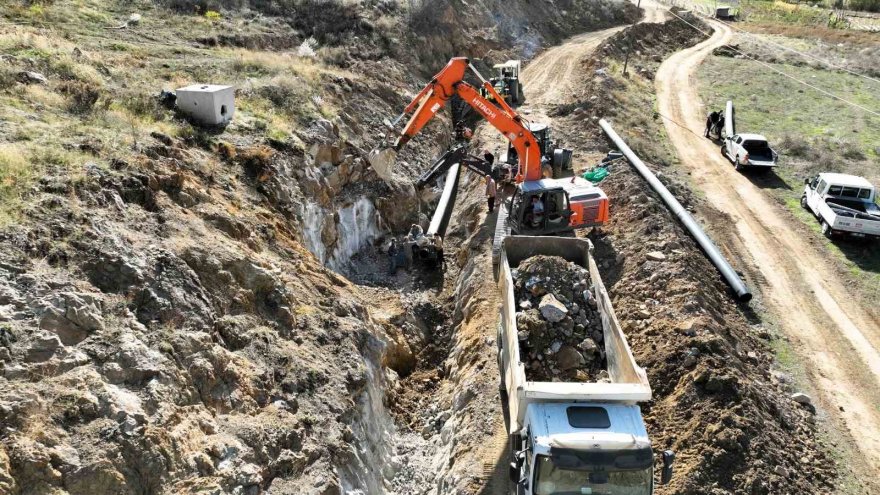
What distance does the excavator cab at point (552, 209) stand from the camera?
19.2 meters

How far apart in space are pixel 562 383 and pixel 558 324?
2992 mm

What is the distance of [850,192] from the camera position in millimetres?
21953

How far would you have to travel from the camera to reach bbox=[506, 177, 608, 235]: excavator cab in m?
19.2

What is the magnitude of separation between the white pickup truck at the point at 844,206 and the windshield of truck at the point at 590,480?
1582 centimetres

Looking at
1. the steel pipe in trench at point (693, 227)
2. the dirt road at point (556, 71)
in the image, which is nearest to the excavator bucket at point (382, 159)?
the steel pipe in trench at point (693, 227)

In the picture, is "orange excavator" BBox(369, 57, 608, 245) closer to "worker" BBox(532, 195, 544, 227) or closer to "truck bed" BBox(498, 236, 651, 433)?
"worker" BBox(532, 195, 544, 227)

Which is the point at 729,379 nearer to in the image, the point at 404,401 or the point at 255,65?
the point at 404,401

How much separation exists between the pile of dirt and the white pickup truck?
11.7 meters

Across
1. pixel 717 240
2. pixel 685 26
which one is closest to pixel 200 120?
pixel 717 240

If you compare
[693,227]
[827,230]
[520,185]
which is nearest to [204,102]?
[520,185]

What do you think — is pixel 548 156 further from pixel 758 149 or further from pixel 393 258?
pixel 758 149

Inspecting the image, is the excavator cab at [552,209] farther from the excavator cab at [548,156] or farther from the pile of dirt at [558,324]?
the pile of dirt at [558,324]

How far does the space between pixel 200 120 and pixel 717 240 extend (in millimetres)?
17130

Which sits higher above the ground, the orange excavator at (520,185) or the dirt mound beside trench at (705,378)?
the orange excavator at (520,185)
